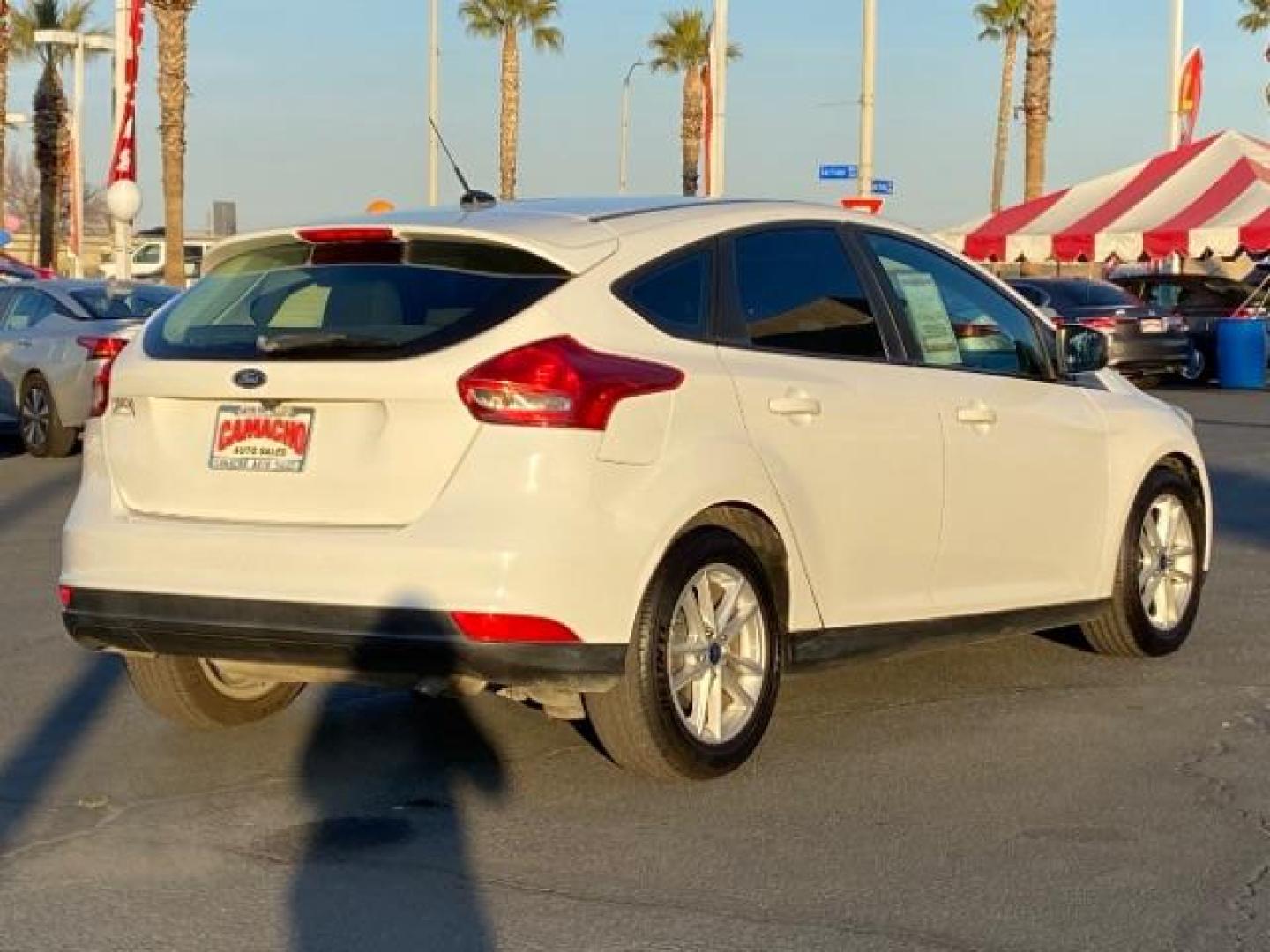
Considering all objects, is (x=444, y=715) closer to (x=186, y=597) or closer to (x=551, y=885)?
(x=186, y=597)

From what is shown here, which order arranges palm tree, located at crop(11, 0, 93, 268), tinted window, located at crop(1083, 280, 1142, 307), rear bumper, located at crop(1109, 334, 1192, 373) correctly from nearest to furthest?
rear bumper, located at crop(1109, 334, 1192, 373), tinted window, located at crop(1083, 280, 1142, 307), palm tree, located at crop(11, 0, 93, 268)

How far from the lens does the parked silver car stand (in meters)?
16.4

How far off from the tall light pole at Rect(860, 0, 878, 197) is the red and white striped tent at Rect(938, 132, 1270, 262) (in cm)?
185

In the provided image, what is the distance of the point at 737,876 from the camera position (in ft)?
15.6

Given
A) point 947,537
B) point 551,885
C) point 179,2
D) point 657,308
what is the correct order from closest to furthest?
point 551,885, point 657,308, point 947,537, point 179,2

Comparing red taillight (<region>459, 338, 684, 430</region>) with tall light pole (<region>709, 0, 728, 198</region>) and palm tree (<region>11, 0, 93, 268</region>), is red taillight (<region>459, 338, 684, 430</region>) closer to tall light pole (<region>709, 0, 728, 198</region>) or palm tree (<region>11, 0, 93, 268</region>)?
tall light pole (<region>709, 0, 728, 198</region>)

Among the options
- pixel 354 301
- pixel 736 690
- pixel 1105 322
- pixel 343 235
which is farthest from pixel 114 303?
pixel 1105 322

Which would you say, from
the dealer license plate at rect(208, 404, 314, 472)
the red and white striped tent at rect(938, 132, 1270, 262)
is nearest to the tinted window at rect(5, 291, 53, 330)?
the dealer license plate at rect(208, 404, 314, 472)

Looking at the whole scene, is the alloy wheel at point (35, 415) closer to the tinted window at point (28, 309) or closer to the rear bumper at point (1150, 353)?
the tinted window at point (28, 309)

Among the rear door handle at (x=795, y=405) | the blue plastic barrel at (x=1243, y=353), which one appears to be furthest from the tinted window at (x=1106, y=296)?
the rear door handle at (x=795, y=405)

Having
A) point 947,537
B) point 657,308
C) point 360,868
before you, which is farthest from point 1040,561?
point 360,868

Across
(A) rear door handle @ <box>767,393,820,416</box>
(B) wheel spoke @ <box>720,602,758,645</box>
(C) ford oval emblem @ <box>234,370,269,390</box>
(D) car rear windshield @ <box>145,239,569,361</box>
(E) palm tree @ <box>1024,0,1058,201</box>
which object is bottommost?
(B) wheel spoke @ <box>720,602,758,645</box>

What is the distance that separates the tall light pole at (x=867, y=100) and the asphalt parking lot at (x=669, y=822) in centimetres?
2251

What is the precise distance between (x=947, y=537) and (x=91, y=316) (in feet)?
39.0
